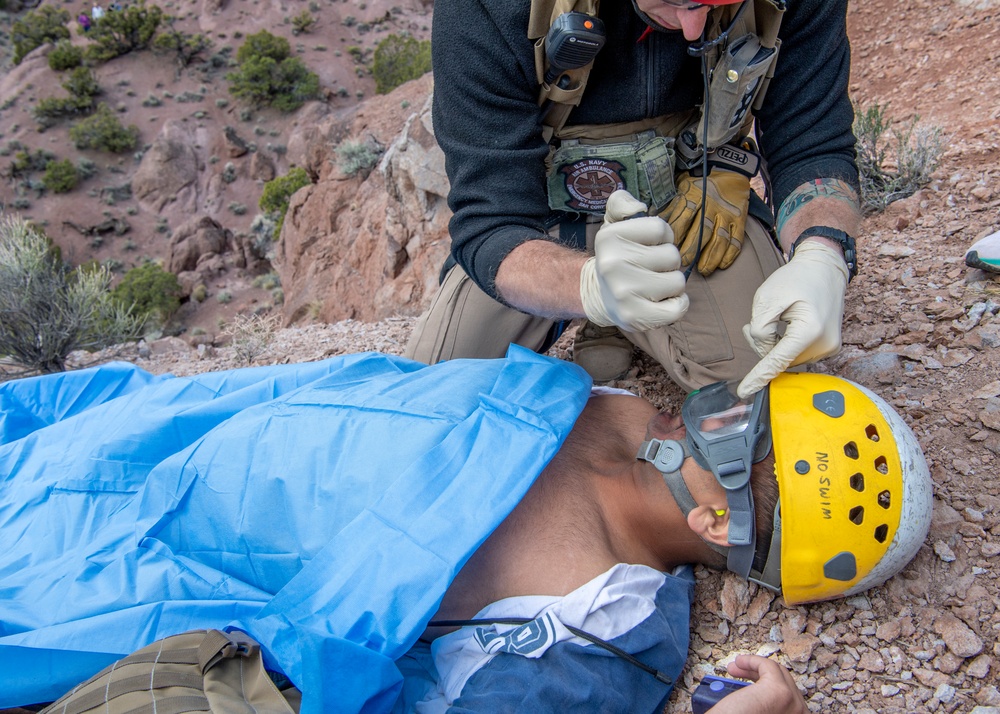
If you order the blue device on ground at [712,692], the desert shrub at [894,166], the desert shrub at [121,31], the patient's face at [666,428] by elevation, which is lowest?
the blue device on ground at [712,692]

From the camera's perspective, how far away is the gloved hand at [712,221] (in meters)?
2.34

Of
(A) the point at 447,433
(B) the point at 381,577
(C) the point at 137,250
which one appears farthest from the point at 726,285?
(C) the point at 137,250

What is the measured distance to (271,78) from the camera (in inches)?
850

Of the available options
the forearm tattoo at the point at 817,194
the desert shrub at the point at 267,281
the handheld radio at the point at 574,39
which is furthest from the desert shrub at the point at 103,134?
the forearm tattoo at the point at 817,194

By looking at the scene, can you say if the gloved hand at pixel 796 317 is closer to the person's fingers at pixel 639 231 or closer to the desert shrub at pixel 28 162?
the person's fingers at pixel 639 231

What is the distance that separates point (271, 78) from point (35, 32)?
31.0ft

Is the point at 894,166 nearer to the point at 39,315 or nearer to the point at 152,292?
the point at 39,315

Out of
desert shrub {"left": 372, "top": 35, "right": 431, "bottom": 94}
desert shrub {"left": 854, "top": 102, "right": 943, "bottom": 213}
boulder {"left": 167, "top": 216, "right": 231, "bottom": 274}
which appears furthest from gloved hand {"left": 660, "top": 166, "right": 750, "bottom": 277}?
desert shrub {"left": 372, "top": 35, "right": 431, "bottom": 94}

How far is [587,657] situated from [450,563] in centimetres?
37

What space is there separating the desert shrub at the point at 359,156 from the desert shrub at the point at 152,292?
7891mm

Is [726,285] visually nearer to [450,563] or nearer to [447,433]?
[447,433]

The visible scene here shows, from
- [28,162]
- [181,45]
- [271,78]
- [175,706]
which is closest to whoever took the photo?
[175,706]

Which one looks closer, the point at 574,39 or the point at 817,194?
the point at 574,39

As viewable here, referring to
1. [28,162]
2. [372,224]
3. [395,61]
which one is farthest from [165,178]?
[372,224]
